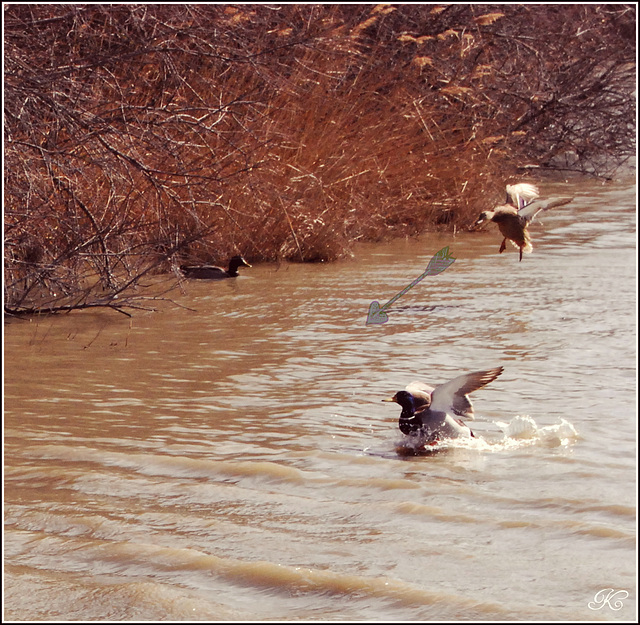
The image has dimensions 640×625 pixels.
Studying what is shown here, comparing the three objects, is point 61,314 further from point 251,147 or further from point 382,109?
point 382,109

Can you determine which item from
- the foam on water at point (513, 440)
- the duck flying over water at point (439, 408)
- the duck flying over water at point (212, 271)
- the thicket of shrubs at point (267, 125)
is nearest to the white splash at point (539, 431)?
the foam on water at point (513, 440)

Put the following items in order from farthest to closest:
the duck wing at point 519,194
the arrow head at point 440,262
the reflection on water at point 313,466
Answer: the arrow head at point 440,262 < the duck wing at point 519,194 < the reflection on water at point 313,466

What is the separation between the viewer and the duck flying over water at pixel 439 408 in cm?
533

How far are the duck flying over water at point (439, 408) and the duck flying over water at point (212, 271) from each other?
219 inches

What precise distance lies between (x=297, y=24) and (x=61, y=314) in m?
5.66

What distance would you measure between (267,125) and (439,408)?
22.3 ft

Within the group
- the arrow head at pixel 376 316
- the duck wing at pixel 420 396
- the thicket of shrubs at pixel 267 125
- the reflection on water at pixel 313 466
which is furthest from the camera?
the arrow head at pixel 376 316

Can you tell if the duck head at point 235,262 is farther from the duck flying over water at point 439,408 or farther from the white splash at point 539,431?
the duck flying over water at point 439,408

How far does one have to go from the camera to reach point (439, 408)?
5.44 metres

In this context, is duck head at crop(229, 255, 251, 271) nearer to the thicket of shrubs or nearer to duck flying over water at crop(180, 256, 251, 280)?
duck flying over water at crop(180, 256, 251, 280)

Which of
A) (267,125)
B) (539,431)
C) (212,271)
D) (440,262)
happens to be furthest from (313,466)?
(267,125)

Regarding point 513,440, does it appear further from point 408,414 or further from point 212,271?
point 212,271

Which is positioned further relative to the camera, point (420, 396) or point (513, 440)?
point (513, 440)

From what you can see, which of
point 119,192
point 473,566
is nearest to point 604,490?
point 473,566
